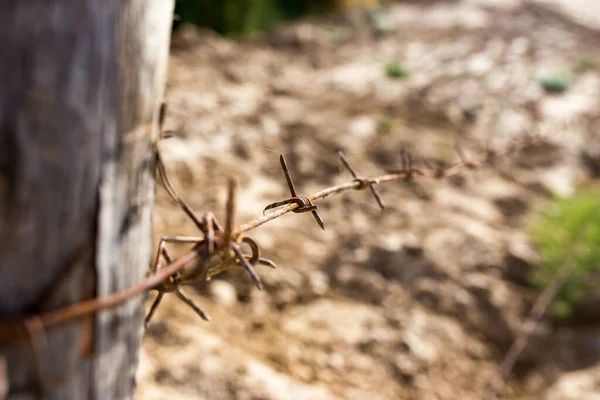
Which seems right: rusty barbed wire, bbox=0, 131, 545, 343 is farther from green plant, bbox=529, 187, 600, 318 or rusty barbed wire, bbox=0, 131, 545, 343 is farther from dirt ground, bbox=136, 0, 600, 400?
green plant, bbox=529, 187, 600, 318

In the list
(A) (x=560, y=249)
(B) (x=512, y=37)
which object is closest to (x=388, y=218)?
(A) (x=560, y=249)

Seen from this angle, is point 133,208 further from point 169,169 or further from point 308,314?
point 169,169

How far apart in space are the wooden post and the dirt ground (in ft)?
4.78

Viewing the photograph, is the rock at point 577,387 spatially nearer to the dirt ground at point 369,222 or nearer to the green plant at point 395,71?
the dirt ground at point 369,222

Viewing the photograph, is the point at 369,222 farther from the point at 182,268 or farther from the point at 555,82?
the point at 555,82

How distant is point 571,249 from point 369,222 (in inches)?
42.5

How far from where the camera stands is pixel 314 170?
158 inches

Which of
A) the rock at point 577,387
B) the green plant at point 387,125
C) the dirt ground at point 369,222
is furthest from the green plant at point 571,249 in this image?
the green plant at point 387,125

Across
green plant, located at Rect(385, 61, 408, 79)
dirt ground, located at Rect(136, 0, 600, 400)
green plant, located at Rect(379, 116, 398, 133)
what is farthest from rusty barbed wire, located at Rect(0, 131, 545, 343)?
green plant, located at Rect(385, 61, 408, 79)

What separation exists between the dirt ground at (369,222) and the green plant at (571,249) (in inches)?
4.4

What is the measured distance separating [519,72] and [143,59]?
6057 millimetres

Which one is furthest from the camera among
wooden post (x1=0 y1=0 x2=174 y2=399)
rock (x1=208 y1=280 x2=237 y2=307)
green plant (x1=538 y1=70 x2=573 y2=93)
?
green plant (x1=538 y1=70 x2=573 y2=93)

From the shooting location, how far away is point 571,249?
317cm

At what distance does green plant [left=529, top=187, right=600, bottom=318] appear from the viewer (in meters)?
3.10
